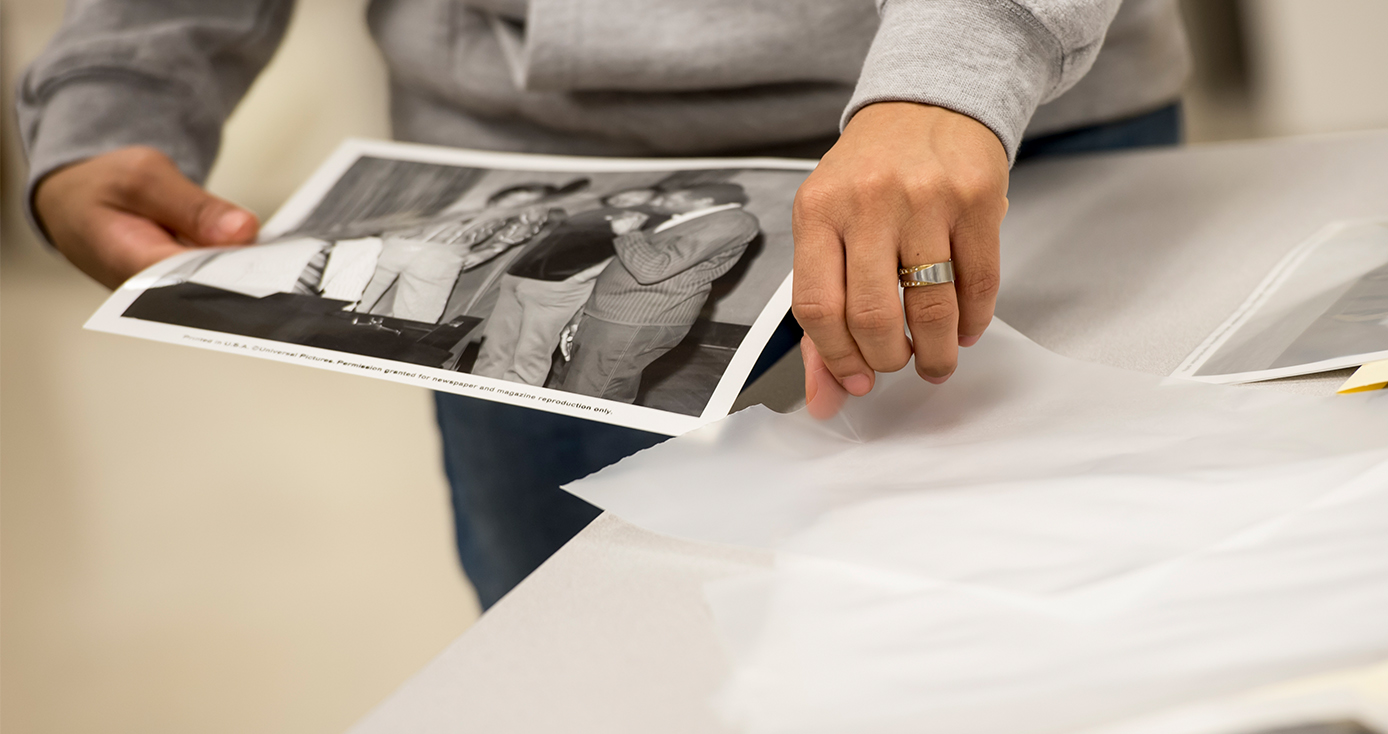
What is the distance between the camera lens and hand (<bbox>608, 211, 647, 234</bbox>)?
1.48 ft

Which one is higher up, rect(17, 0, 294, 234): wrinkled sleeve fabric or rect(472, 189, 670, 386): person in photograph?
rect(17, 0, 294, 234): wrinkled sleeve fabric

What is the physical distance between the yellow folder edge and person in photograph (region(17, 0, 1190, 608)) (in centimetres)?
12

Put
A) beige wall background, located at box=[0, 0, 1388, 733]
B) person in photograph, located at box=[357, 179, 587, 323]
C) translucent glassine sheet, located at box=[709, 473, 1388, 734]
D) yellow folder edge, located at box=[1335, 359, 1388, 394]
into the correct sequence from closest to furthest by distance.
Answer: translucent glassine sheet, located at box=[709, 473, 1388, 734] < yellow folder edge, located at box=[1335, 359, 1388, 394] < person in photograph, located at box=[357, 179, 587, 323] < beige wall background, located at box=[0, 0, 1388, 733]

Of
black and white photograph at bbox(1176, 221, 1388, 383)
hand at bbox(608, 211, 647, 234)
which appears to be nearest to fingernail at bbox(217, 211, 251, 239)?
hand at bbox(608, 211, 647, 234)

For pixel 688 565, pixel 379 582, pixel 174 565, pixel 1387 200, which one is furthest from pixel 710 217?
pixel 174 565

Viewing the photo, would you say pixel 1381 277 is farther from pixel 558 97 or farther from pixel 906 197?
pixel 558 97

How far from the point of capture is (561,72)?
53 cm

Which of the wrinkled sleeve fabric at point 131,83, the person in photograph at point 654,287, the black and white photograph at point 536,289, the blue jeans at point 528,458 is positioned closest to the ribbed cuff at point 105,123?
the wrinkled sleeve fabric at point 131,83

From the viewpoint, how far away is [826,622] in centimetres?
23

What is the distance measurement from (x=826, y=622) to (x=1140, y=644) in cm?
7

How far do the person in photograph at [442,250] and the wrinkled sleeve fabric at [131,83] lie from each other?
23 cm

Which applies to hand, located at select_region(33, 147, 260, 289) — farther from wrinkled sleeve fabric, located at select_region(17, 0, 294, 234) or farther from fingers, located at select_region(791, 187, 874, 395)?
fingers, located at select_region(791, 187, 874, 395)

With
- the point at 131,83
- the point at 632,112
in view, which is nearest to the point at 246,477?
the point at 131,83

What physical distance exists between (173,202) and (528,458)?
269 millimetres
